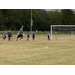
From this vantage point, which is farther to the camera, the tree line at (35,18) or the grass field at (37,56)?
the tree line at (35,18)

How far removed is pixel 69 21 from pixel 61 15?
3.95m

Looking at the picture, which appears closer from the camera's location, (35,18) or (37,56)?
(37,56)

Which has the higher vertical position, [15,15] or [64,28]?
[15,15]

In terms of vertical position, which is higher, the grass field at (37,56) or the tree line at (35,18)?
the tree line at (35,18)

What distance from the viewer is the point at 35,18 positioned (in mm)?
67938

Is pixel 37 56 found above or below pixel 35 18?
below

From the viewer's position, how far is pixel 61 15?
69688 millimetres

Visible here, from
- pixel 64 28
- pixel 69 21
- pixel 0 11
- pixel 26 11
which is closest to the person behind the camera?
pixel 64 28

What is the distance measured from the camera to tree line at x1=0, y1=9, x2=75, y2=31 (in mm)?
62688

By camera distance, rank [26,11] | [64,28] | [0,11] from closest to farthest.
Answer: [64,28] → [0,11] → [26,11]

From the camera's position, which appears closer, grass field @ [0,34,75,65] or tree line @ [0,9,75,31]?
grass field @ [0,34,75,65]

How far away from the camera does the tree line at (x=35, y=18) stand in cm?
6269

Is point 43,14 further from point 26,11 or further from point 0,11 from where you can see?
point 0,11

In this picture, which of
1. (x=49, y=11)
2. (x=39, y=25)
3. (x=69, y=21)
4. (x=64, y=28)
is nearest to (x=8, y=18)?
(x=39, y=25)
